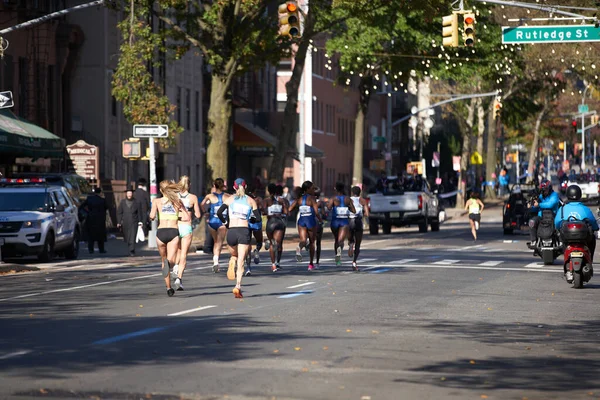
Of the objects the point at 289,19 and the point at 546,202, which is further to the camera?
the point at 546,202

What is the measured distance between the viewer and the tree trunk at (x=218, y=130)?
139 feet

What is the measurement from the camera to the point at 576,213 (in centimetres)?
2411

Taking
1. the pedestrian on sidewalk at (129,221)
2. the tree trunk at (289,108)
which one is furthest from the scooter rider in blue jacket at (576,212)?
the tree trunk at (289,108)

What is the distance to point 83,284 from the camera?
24.7 m

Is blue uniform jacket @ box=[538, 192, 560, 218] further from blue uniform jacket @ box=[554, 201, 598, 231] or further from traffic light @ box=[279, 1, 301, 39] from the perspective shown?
blue uniform jacket @ box=[554, 201, 598, 231]

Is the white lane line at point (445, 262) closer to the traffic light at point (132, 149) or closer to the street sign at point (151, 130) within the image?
the street sign at point (151, 130)

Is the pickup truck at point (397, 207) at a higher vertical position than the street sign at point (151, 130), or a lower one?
lower

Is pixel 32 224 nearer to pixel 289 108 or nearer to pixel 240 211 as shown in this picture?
pixel 240 211

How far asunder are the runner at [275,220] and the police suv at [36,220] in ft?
18.7

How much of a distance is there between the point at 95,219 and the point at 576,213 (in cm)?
1622

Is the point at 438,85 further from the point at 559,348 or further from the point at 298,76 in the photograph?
the point at 559,348

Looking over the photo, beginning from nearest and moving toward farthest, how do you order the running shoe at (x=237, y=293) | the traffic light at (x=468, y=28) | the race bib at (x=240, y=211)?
the running shoe at (x=237, y=293) < the race bib at (x=240, y=211) < the traffic light at (x=468, y=28)

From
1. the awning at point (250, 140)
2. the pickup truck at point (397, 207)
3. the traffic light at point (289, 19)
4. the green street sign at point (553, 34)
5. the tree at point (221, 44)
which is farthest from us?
the awning at point (250, 140)

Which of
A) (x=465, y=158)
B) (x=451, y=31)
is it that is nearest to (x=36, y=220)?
(x=451, y=31)
